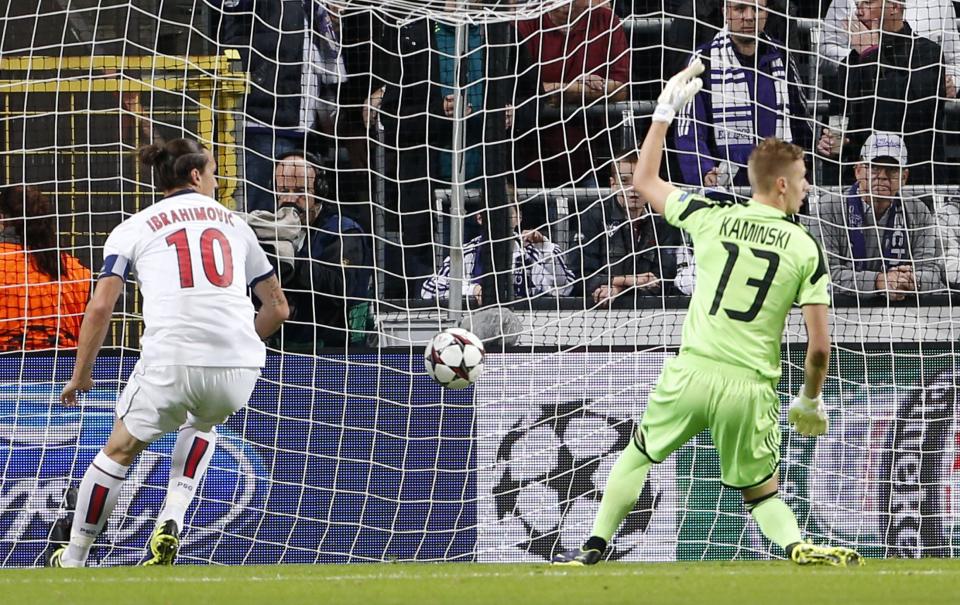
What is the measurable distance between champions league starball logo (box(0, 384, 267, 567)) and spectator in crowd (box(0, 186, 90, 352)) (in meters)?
0.32

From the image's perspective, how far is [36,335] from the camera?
336 inches

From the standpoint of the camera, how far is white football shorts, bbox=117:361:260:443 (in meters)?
6.41

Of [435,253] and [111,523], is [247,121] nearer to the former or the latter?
[435,253]

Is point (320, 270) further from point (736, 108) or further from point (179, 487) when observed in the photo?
point (736, 108)

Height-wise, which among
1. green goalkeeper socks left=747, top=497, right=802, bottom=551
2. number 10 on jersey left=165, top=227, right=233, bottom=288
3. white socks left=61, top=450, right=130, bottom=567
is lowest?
white socks left=61, top=450, right=130, bottom=567

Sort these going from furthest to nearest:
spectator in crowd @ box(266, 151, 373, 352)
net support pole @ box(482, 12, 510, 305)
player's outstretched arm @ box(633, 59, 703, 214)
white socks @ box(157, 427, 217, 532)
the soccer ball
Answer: net support pole @ box(482, 12, 510, 305) < spectator in crowd @ box(266, 151, 373, 352) < the soccer ball < white socks @ box(157, 427, 217, 532) < player's outstretched arm @ box(633, 59, 703, 214)

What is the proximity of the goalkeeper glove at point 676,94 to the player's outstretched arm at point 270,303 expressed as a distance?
1.88 metres

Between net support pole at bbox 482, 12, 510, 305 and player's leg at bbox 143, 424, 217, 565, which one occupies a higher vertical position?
net support pole at bbox 482, 12, 510, 305

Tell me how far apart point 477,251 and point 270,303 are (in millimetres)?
2287

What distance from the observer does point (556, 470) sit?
8.57 meters

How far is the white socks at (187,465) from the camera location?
6.52m

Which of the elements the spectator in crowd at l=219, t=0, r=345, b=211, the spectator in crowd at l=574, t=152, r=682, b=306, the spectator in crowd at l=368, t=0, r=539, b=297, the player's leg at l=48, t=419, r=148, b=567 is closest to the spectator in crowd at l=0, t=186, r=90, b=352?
the spectator in crowd at l=219, t=0, r=345, b=211

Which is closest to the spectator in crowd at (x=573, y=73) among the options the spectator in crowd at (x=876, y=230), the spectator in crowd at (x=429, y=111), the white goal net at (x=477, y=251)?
the white goal net at (x=477, y=251)

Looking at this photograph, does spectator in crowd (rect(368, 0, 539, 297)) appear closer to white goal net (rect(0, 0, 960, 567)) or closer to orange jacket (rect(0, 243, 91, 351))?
white goal net (rect(0, 0, 960, 567))
